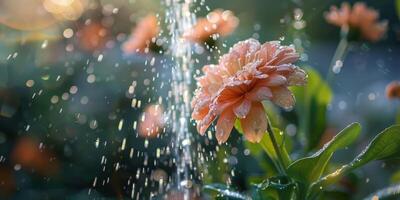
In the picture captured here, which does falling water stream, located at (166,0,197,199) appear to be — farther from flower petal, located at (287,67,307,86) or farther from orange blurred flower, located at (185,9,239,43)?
flower petal, located at (287,67,307,86)

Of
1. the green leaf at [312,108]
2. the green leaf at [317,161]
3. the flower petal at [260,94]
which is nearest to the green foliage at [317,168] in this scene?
the green leaf at [317,161]

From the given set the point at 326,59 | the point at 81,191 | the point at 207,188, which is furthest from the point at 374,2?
the point at 207,188

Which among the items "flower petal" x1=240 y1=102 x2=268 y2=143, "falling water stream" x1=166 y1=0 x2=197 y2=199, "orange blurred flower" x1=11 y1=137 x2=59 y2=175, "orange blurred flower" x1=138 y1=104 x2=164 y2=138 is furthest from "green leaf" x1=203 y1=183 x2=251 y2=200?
"orange blurred flower" x1=11 y1=137 x2=59 y2=175

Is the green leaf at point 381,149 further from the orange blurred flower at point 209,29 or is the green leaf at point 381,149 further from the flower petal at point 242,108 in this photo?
the orange blurred flower at point 209,29

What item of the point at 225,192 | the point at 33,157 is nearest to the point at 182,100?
the point at 33,157

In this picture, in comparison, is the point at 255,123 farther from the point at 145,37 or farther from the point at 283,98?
the point at 145,37

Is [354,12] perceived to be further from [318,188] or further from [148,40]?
[318,188]
